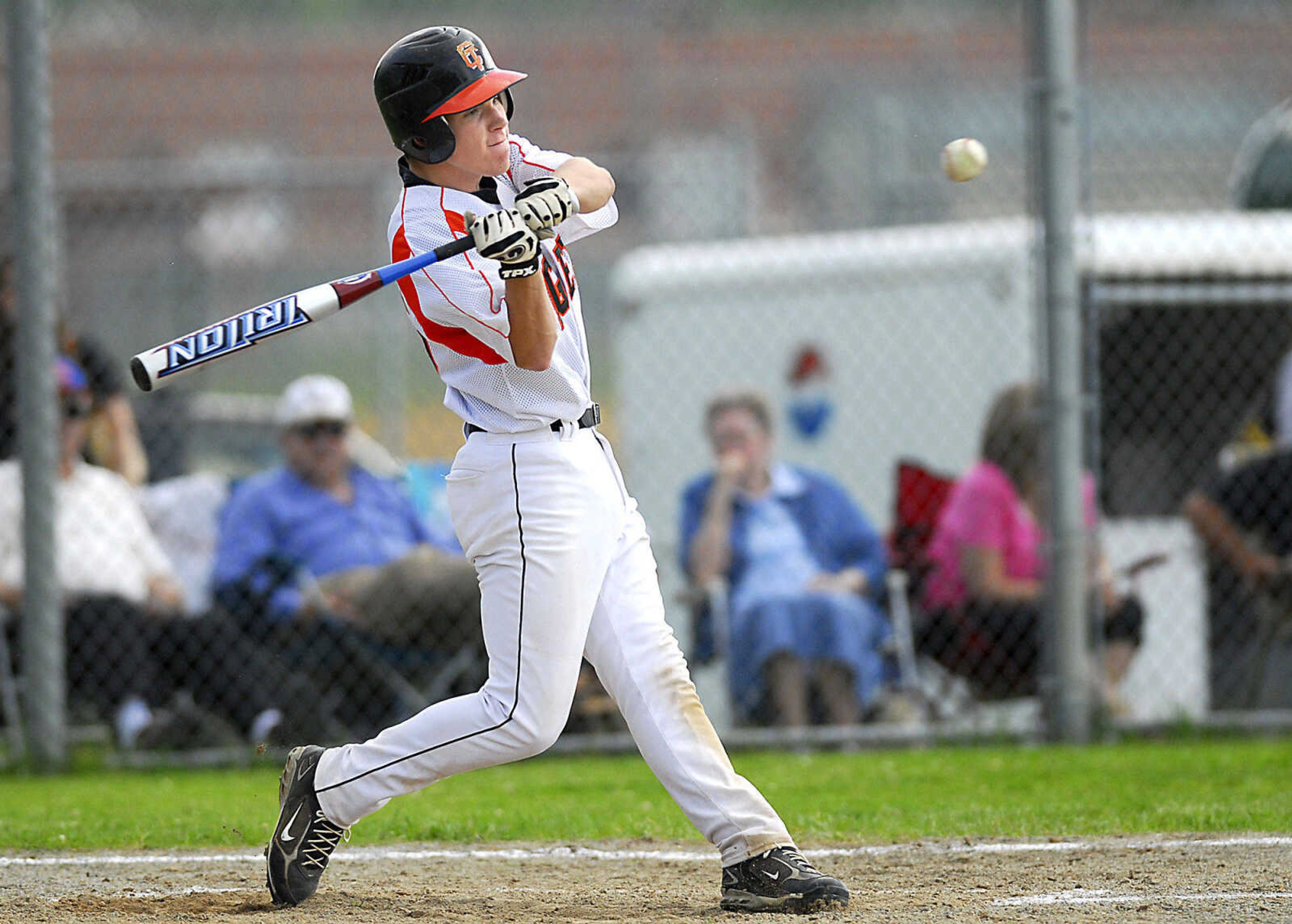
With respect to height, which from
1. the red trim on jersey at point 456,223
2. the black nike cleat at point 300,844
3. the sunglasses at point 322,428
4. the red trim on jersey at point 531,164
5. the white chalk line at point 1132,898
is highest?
the red trim on jersey at point 531,164

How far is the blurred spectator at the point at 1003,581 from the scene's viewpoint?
683cm

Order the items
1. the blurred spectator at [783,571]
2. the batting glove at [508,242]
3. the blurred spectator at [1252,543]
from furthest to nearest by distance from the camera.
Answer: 1. the blurred spectator at [1252,543]
2. the blurred spectator at [783,571]
3. the batting glove at [508,242]

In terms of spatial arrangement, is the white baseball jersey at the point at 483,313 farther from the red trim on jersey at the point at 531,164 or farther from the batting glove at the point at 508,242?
the batting glove at the point at 508,242

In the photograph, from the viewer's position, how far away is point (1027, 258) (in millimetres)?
7371

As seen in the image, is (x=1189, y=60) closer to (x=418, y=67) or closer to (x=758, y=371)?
(x=758, y=371)

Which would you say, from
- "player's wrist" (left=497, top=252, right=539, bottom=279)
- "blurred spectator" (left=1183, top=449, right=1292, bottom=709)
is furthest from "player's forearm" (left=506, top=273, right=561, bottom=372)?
"blurred spectator" (left=1183, top=449, right=1292, bottom=709)

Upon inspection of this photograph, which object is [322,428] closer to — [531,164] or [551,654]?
[531,164]

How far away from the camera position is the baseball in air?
15.9 feet

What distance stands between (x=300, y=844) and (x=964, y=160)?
2513 millimetres

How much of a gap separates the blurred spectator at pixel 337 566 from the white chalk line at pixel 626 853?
6.61 ft

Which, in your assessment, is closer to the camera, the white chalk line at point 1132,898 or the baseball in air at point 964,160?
the white chalk line at point 1132,898

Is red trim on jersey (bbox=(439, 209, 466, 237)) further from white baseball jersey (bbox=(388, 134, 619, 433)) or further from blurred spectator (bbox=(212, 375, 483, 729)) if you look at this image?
blurred spectator (bbox=(212, 375, 483, 729))

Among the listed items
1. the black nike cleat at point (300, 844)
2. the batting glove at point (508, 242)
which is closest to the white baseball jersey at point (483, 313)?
the batting glove at point (508, 242)

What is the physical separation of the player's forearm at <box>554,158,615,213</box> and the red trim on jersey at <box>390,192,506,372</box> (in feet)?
1.18
